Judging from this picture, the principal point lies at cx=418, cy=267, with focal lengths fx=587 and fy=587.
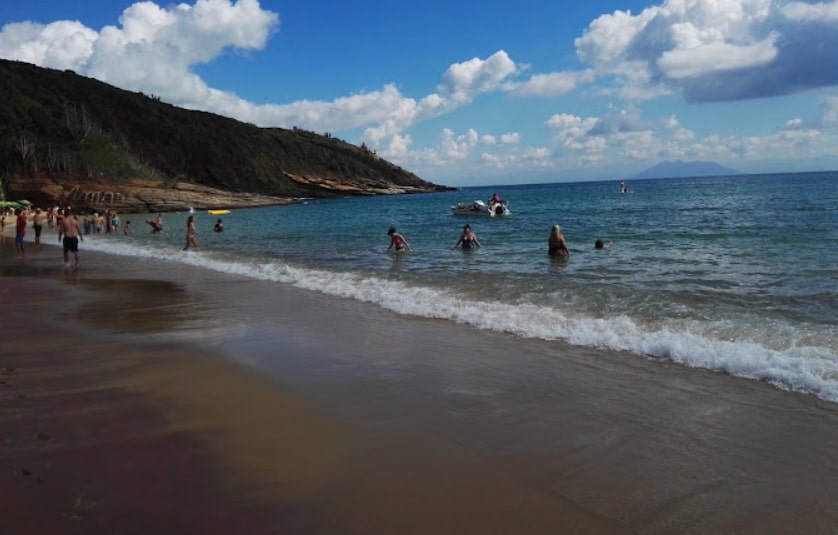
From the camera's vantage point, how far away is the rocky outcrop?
6912cm

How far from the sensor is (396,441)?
4570 mm

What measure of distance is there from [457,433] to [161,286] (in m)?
11.6

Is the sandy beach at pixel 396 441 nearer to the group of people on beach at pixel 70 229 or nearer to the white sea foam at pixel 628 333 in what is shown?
the white sea foam at pixel 628 333

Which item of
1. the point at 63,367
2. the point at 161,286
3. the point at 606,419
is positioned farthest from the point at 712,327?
the point at 161,286

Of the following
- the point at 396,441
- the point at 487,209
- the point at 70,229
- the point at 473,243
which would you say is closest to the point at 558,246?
the point at 473,243

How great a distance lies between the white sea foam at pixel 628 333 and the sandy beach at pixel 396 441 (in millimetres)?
335

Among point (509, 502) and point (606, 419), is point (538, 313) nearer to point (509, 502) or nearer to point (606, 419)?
point (606, 419)

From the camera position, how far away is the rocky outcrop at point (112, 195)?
6912 cm

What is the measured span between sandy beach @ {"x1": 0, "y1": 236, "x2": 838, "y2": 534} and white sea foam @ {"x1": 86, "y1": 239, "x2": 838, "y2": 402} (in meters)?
0.34

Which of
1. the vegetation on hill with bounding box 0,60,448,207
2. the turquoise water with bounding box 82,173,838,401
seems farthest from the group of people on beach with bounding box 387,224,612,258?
the vegetation on hill with bounding box 0,60,448,207

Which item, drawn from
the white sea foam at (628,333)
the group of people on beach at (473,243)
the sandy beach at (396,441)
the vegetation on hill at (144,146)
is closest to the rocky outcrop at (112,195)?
the vegetation on hill at (144,146)

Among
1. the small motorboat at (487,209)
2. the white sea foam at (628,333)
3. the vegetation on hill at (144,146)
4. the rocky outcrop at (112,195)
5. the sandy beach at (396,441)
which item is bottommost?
the sandy beach at (396,441)

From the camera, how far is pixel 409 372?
21.3 feet

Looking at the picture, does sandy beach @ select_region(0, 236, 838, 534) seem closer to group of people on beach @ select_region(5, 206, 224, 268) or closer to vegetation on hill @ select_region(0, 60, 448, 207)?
group of people on beach @ select_region(5, 206, 224, 268)
